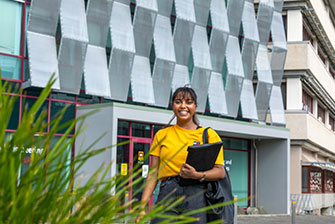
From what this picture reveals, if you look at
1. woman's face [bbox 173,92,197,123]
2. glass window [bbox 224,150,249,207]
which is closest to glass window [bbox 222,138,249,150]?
glass window [bbox 224,150,249,207]

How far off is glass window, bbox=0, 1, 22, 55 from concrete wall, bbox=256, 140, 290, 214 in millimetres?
13364

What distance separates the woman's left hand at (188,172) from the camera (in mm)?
4000

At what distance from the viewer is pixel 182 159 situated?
425 cm

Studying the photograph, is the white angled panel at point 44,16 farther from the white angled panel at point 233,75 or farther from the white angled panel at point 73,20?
the white angled panel at point 233,75

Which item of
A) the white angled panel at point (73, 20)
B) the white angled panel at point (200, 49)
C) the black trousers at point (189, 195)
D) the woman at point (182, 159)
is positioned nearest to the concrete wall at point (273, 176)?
the white angled panel at point (200, 49)

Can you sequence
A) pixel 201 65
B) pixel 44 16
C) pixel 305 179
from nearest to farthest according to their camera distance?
pixel 44 16 → pixel 201 65 → pixel 305 179

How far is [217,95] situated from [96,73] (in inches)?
264

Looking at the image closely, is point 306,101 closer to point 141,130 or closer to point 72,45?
point 141,130

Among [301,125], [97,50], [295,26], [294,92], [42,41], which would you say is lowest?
[301,125]

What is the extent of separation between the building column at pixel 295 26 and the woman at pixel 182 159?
28.7 metres

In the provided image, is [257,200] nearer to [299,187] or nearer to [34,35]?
[299,187]

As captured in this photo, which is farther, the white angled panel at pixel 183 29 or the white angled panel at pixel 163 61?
the white angled panel at pixel 183 29

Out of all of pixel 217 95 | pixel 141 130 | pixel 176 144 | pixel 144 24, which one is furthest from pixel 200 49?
pixel 176 144

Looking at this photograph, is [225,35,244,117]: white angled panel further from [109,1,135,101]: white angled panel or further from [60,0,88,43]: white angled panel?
[60,0,88,43]: white angled panel
